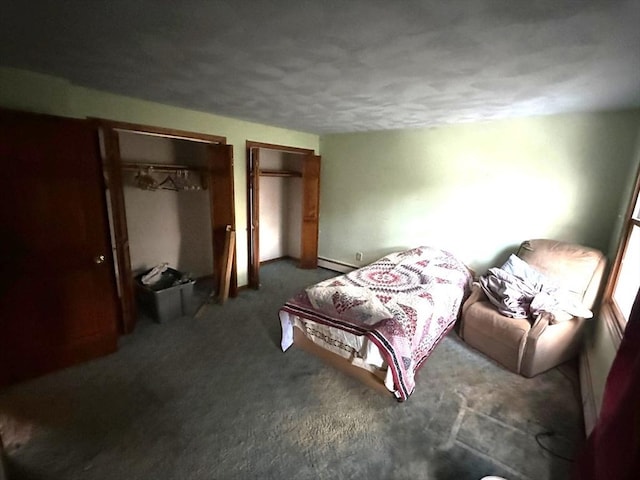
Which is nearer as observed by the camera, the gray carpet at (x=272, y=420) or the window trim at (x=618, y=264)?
the gray carpet at (x=272, y=420)

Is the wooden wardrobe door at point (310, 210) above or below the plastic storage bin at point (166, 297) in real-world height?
above

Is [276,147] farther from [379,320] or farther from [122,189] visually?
[379,320]

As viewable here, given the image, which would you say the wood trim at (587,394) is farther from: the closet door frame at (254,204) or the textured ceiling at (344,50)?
the closet door frame at (254,204)

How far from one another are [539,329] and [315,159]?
3541 millimetres

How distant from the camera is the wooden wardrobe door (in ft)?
15.0

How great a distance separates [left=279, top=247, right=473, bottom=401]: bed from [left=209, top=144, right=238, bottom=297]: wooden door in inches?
56.5

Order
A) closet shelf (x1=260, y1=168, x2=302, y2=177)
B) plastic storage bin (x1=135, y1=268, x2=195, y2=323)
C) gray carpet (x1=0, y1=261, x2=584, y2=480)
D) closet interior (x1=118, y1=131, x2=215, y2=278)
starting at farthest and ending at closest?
closet shelf (x1=260, y1=168, x2=302, y2=177) < closet interior (x1=118, y1=131, x2=215, y2=278) < plastic storage bin (x1=135, y1=268, x2=195, y2=323) < gray carpet (x1=0, y1=261, x2=584, y2=480)

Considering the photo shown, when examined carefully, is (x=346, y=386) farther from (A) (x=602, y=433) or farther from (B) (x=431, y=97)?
(B) (x=431, y=97)

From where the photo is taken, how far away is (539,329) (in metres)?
2.24

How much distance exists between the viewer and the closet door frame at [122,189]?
2.50 meters

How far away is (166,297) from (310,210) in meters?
2.53

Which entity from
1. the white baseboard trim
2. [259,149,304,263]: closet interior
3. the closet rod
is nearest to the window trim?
the white baseboard trim

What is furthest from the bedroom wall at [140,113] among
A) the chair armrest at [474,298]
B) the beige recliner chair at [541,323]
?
the beige recliner chair at [541,323]

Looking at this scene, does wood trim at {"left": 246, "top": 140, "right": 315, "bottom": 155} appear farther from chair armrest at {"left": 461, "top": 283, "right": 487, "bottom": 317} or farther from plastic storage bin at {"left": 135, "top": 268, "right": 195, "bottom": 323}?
chair armrest at {"left": 461, "top": 283, "right": 487, "bottom": 317}
